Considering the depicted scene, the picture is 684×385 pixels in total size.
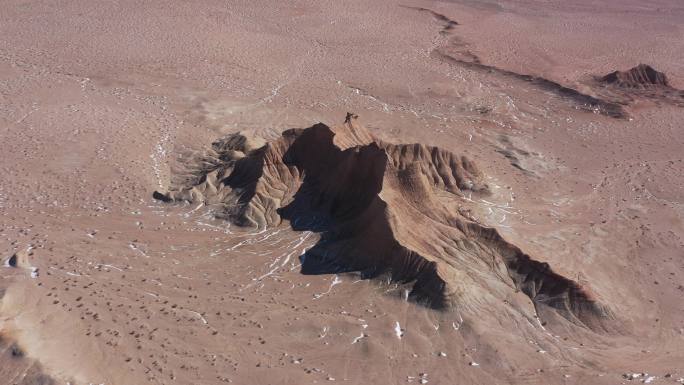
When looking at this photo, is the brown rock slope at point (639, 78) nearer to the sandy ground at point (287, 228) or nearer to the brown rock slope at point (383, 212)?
the sandy ground at point (287, 228)

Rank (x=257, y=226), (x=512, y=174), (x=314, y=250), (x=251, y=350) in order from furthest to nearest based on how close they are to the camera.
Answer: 1. (x=512, y=174)
2. (x=257, y=226)
3. (x=314, y=250)
4. (x=251, y=350)

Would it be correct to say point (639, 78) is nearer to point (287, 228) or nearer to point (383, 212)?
point (383, 212)

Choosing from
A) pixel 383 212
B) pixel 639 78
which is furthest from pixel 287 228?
pixel 639 78

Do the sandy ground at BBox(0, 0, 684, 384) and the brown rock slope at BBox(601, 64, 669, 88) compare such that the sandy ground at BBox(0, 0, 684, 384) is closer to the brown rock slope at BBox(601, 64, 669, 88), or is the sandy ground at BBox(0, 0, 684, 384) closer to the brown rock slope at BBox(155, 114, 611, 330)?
the brown rock slope at BBox(155, 114, 611, 330)

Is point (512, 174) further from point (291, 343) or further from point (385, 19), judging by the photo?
point (385, 19)

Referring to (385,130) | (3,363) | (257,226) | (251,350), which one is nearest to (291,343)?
(251,350)

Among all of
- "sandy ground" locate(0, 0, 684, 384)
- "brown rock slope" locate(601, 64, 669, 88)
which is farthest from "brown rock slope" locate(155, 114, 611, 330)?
"brown rock slope" locate(601, 64, 669, 88)

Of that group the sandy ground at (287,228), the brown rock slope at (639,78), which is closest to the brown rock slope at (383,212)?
the sandy ground at (287,228)
